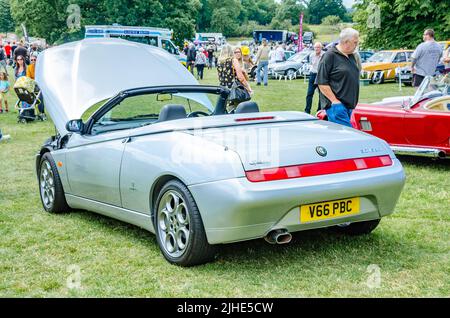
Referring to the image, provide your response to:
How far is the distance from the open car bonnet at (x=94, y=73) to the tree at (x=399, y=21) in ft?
91.4

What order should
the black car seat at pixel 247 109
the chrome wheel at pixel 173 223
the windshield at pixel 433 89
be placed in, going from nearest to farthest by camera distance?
the chrome wheel at pixel 173 223, the black car seat at pixel 247 109, the windshield at pixel 433 89

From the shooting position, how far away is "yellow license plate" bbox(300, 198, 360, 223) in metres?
4.04

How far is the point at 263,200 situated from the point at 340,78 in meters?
3.08

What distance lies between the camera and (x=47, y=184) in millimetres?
6156

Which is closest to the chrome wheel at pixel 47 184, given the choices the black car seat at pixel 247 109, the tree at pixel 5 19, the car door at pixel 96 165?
the car door at pixel 96 165

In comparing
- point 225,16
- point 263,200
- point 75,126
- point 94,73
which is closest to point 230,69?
point 94,73

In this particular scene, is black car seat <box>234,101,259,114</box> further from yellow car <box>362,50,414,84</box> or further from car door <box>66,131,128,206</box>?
yellow car <box>362,50,414,84</box>

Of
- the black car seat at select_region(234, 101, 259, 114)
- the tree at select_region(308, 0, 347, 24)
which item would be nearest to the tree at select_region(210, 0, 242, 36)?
the tree at select_region(308, 0, 347, 24)

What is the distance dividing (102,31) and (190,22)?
19.1 metres

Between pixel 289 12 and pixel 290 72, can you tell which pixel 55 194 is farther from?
pixel 289 12

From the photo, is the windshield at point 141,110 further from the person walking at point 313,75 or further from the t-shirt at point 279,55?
the t-shirt at point 279,55

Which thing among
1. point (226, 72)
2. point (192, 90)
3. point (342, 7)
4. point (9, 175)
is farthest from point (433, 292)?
point (342, 7)

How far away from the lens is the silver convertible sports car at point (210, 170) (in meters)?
3.91

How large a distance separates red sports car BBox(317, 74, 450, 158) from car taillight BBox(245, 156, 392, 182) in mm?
3675
